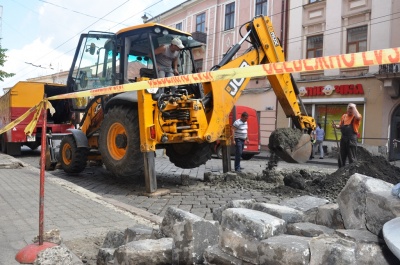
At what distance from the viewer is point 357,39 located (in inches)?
711

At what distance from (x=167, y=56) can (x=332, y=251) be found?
19.2 feet

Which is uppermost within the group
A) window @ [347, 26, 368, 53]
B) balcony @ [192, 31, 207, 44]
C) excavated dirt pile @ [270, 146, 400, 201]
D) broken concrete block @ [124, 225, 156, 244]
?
balcony @ [192, 31, 207, 44]

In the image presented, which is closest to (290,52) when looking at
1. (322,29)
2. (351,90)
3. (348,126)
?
(322,29)

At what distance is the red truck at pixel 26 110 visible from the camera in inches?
540

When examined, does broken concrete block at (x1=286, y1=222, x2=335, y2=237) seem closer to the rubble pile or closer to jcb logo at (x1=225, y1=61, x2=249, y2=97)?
the rubble pile

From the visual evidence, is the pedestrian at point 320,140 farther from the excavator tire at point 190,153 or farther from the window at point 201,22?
the window at point 201,22

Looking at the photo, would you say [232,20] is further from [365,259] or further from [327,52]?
[365,259]

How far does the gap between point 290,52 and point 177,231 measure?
65.5ft

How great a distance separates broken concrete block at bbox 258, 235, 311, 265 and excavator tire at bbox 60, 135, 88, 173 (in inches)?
269

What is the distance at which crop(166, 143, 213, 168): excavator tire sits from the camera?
7703 millimetres

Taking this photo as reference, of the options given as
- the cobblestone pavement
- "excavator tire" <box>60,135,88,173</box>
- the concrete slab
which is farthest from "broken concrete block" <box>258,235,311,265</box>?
"excavator tire" <box>60,135,88,173</box>

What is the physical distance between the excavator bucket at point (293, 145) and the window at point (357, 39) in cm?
1270

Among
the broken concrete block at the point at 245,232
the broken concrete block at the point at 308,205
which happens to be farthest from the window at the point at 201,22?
the broken concrete block at the point at 245,232

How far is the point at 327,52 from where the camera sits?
62.5 ft
